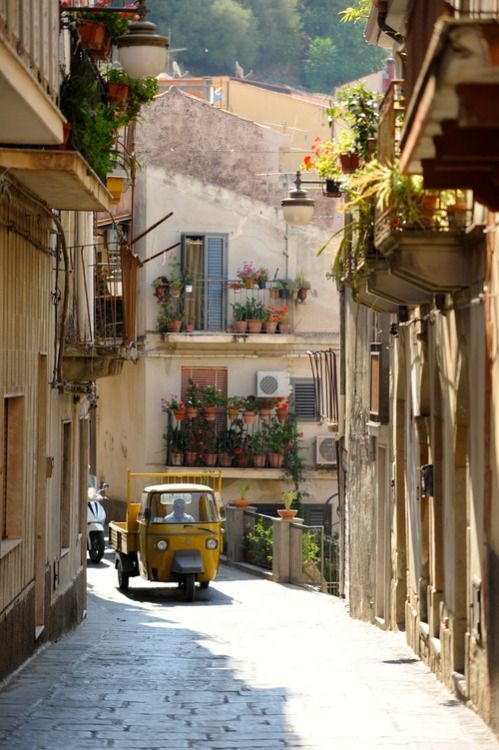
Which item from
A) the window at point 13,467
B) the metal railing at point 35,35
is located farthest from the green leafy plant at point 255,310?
Result: the metal railing at point 35,35

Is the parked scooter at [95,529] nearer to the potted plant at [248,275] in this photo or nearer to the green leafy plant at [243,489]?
the green leafy plant at [243,489]

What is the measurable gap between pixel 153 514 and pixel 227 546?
22.4 ft

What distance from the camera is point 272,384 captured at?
119 feet

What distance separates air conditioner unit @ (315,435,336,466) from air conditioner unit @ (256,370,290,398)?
151 centimetres

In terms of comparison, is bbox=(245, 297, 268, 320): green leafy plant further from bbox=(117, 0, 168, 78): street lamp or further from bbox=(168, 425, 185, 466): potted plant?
bbox=(117, 0, 168, 78): street lamp

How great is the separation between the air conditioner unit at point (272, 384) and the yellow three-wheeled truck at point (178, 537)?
10.2 m

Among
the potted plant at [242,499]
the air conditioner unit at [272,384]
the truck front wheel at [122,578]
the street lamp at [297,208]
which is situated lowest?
the truck front wheel at [122,578]

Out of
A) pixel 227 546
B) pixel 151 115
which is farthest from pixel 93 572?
pixel 151 115

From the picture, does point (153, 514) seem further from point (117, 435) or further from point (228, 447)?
point (117, 435)

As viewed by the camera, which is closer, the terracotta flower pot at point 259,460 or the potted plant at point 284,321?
the terracotta flower pot at point 259,460

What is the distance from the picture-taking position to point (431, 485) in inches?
542

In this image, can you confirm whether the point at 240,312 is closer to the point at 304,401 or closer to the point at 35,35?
the point at 304,401

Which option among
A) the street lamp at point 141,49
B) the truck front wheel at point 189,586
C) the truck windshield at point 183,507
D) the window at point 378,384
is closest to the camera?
the street lamp at point 141,49

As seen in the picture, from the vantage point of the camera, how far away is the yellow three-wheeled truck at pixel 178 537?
25094 mm
